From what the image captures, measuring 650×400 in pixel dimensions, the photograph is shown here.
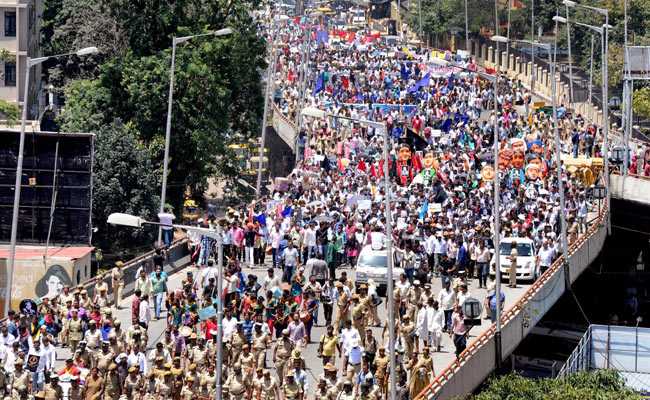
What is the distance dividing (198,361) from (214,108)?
113 ft

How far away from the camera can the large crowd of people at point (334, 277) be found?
37625 millimetres

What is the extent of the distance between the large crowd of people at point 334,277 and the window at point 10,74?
58.0 feet

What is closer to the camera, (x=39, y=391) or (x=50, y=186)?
(x=39, y=391)

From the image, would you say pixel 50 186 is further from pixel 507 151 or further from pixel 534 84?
pixel 534 84

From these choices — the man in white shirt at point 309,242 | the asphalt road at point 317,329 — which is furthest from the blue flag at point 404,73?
the man in white shirt at point 309,242

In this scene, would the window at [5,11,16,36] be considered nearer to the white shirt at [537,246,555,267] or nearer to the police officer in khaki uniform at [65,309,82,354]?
the white shirt at [537,246,555,267]

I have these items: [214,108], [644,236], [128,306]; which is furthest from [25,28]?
[128,306]

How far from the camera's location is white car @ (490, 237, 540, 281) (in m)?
51.8

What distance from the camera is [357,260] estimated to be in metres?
49.9

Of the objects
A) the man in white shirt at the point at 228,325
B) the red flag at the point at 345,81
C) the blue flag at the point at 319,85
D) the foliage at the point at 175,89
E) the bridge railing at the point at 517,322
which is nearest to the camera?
the man in white shirt at the point at 228,325

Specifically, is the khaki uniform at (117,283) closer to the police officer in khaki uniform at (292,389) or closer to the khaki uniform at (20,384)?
the khaki uniform at (20,384)

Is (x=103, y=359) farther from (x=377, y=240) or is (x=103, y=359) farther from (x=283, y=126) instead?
(x=283, y=126)

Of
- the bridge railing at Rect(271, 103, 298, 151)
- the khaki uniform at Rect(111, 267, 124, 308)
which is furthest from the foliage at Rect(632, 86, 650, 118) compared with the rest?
the khaki uniform at Rect(111, 267, 124, 308)

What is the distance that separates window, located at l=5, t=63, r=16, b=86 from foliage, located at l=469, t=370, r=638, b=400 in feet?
169
